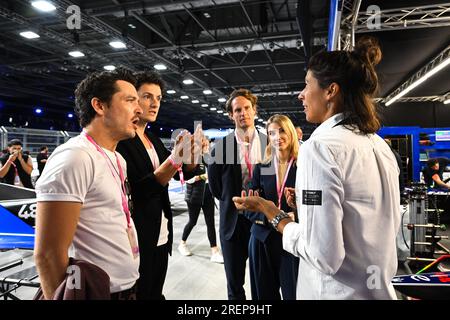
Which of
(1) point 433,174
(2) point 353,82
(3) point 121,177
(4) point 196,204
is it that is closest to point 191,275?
(4) point 196,204

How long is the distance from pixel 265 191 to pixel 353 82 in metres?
1.07

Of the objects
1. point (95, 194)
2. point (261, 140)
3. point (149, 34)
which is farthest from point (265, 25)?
point (95, 194)

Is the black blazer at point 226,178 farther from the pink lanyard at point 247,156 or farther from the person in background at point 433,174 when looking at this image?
the person in background at point 433,174

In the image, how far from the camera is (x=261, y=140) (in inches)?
90.8

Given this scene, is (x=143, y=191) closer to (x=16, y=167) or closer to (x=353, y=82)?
(x=353, y=82)

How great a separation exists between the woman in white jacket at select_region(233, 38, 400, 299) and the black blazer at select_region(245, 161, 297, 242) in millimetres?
713

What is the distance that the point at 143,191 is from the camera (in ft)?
5.10

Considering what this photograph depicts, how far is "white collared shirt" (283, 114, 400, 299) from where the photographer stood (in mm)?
866

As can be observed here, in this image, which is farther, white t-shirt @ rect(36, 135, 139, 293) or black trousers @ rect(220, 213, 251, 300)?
black trousers @ rect(220, 213, 251, 300)

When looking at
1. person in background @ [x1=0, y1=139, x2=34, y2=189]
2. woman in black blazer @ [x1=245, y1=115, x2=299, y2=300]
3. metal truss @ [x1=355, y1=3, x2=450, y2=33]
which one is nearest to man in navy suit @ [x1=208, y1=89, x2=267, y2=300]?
woman in black blazer @ [x1=245, y1=115, x2=299, y2=300]

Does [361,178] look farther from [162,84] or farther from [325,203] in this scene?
[162,84]

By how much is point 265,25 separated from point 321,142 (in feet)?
24.5

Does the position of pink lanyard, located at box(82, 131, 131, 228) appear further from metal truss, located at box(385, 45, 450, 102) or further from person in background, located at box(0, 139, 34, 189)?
metal truss, located at box(385, 45, 450, 102)

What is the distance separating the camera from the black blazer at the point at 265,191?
177 cm
